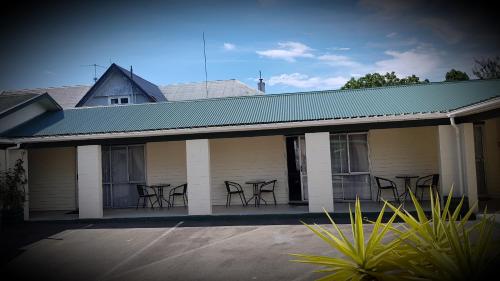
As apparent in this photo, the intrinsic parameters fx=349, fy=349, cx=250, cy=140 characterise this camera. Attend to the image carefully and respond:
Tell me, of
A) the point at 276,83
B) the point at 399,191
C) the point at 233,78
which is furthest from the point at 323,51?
the point at 276,83

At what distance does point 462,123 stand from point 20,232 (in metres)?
12.0

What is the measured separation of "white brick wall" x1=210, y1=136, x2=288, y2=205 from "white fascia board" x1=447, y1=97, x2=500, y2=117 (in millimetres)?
5016

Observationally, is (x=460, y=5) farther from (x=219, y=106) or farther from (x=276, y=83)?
(x=276, y=83)

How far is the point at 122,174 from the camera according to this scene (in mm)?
12188

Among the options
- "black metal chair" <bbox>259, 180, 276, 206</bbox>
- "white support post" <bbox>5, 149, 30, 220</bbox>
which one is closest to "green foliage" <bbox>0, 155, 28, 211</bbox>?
"white support post" <bbox>5, 149, 30, 220</bbox>

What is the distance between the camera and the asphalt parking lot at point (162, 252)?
580 centimetres

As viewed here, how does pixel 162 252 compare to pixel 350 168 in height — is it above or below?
below

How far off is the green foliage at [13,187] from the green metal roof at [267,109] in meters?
1.13

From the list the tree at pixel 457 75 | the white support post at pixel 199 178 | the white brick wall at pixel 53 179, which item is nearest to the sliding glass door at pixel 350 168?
the white support post at pixel 199 178

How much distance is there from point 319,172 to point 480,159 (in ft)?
18.2

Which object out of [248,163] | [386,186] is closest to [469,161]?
[386,186]

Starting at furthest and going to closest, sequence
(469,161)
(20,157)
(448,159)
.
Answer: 1. (20,157)
2. (448,159)
3. (469,161)

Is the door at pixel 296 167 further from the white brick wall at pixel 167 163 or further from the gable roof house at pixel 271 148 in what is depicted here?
the white brick wall at pixel 167 163

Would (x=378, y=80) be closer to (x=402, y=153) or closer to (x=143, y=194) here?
(x=402, y=153)
